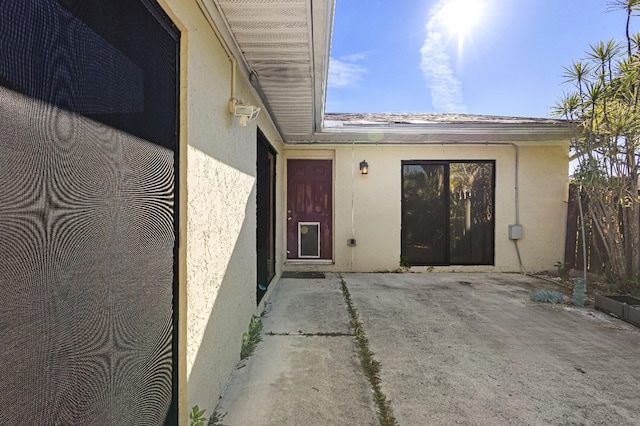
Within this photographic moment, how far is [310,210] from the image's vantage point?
602 cm

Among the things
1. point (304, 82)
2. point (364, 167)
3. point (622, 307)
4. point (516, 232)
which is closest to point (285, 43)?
point (304, 82)

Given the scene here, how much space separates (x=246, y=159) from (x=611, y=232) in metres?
4.95

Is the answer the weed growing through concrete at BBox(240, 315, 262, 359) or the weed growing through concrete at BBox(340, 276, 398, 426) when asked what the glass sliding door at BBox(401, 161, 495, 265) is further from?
the weed growing through concrete at BBox(240, 315, 262, 359)

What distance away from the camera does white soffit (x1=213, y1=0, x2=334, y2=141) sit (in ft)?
6.09

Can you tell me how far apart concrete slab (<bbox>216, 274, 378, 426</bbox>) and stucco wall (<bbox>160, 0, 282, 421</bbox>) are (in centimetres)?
16

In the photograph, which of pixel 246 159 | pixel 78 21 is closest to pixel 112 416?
pixel 78 21

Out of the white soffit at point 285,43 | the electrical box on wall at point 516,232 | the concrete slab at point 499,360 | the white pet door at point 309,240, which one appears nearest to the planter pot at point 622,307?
the concrete slab at point 499,360

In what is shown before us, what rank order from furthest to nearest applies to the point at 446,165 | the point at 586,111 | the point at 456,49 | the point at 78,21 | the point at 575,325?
the point at 446,165
the point at 456,49
the point at 586,111
the point at 575,325
the point at 78,21

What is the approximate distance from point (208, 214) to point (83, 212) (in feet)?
3.11

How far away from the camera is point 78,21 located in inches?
31.9

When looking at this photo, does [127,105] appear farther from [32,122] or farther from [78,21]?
[32,122]

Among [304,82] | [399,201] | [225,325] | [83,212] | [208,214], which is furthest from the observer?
[399,201]

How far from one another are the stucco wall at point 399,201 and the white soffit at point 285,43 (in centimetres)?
245

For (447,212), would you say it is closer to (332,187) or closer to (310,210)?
(332,187)
